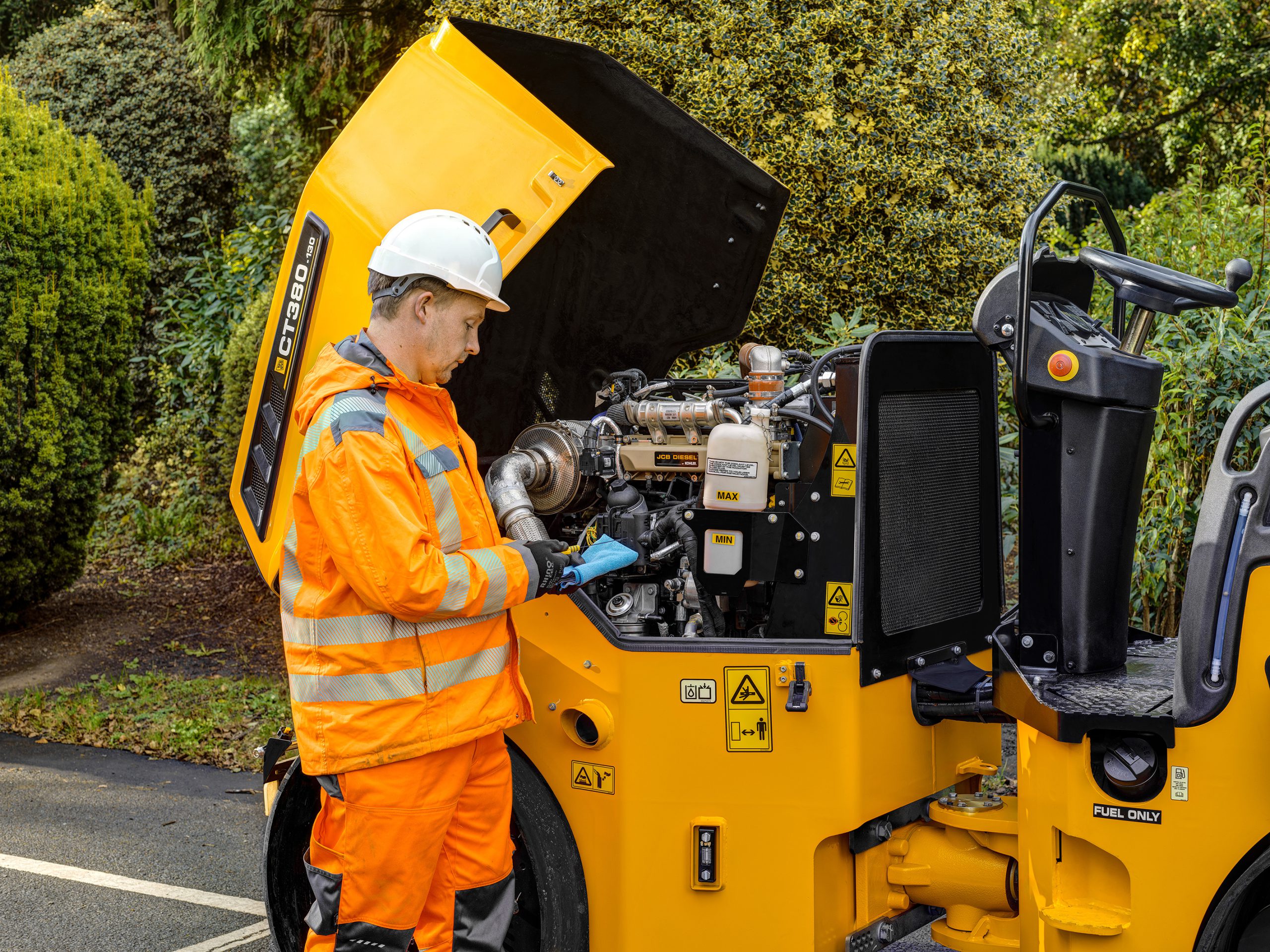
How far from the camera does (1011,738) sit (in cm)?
549

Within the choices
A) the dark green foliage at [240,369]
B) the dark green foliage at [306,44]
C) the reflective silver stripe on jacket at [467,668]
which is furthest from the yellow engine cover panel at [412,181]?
the dark green foliage at [306,44]

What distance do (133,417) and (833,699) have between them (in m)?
9.69

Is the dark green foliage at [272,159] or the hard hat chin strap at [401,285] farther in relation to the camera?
the dark green foliage at [272,159]

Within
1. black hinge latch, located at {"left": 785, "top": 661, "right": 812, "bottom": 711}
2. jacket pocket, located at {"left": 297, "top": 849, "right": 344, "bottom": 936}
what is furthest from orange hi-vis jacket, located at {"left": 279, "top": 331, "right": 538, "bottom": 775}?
black hinge latch, located at {"left": 785, "top": 661, "right": 812, "bottom": 711}

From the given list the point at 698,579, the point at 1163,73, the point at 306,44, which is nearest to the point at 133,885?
the point at 698,579

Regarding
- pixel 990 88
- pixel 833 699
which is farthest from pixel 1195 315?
pixel 833 699

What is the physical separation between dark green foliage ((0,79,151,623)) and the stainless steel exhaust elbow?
4.69 metres

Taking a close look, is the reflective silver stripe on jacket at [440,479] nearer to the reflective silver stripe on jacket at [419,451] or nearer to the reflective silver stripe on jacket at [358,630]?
the reflective silver stripe on jacket at [419,451]

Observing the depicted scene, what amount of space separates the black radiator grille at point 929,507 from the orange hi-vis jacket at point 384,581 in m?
0.91

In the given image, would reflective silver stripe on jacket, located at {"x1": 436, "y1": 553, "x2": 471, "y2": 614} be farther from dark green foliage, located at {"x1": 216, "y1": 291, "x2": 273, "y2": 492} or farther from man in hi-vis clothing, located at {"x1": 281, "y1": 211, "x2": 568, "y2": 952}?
dark green foliage, located at {"x1": 216, "y1": 291, "x2": 273, "y2": 492}

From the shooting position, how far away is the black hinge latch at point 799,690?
9.51 feet

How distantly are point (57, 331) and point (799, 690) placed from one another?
584cm

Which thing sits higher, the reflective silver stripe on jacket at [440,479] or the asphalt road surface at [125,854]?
the reflective silver stripe on jacket at [440,479]

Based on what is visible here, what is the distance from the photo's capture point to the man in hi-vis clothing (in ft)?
8.60
